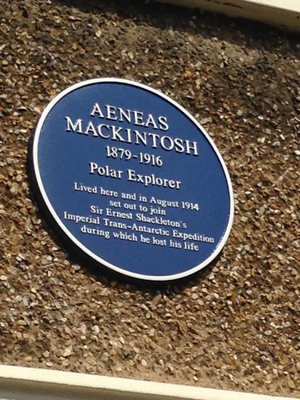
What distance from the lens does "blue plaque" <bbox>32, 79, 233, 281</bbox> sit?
4.86 m

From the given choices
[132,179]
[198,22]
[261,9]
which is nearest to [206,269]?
[132,179]

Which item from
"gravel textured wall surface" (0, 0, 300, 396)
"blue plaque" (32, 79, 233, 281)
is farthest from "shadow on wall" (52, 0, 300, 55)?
"blue plaque" (32, 79, 233, 281)

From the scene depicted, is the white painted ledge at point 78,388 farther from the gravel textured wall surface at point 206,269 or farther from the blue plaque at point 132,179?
the blue plaque at point 132,179

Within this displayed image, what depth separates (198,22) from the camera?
18.6 ft

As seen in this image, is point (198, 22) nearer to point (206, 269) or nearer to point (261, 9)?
point (261, 9)

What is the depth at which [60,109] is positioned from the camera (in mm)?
5043

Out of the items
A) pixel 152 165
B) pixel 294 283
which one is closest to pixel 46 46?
pixel 152 165

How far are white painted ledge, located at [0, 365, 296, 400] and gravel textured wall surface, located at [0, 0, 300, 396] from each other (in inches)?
3.1

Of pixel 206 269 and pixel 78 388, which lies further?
pixel 206 269

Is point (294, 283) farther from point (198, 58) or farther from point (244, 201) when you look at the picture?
point (198, 58)

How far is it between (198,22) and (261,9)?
365 mm

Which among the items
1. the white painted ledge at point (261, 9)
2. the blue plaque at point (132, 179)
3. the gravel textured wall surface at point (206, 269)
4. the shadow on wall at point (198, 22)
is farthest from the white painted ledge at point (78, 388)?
the white painted ledge at point (261, 9)

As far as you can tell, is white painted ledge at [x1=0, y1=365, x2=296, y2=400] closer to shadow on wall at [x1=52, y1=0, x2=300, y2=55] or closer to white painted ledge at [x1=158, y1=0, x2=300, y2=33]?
shadow on wall at [x1=52, y1=0, x2=300, y2=55]

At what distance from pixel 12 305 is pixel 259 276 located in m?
1.25
